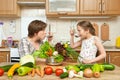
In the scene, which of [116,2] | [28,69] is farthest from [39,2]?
[28,69]

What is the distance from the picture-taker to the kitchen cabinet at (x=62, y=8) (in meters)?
3.74

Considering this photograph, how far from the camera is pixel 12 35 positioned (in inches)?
161

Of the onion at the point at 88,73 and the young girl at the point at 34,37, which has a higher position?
the young girl at the point at 34,37

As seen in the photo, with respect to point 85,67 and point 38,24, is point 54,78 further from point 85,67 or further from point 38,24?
point 38,24

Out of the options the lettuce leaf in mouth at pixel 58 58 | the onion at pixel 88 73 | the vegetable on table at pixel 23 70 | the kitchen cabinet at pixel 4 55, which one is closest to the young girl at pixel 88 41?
the lettuce leaf in mouth at pixel 58 58

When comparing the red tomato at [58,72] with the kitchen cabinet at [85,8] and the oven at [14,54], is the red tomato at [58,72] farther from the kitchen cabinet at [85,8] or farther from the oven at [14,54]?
the kitchen cabinet at [85,8]

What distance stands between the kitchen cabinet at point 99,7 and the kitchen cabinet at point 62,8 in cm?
12

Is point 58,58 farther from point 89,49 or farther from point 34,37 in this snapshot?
point 89,49

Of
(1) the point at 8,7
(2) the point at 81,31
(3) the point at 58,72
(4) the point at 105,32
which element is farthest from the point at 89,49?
(1) the point at 8,7

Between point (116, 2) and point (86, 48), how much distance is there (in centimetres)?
140

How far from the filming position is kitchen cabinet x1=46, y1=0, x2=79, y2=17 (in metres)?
3.74

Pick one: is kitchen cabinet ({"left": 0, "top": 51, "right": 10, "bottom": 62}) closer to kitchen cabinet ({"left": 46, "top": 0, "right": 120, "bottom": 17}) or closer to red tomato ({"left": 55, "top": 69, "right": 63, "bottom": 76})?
kitchen cabinet ({"left": 46, "top": 0, "right": 120, "bottom": 17})

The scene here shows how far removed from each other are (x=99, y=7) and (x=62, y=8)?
616 millimetres

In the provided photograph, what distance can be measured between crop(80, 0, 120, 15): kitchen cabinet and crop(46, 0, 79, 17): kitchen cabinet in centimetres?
12
